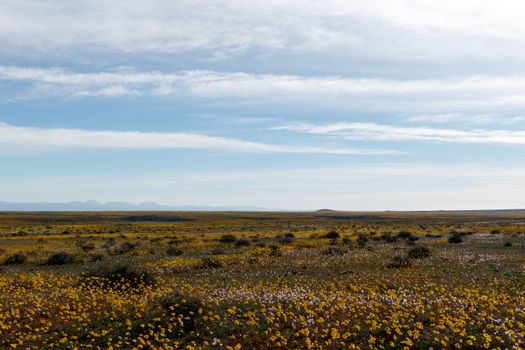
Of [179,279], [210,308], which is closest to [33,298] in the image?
[210,308]

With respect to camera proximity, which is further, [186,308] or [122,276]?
[122,276]

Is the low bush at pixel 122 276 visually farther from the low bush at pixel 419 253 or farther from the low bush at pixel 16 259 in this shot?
the low bush at pixel 419 253

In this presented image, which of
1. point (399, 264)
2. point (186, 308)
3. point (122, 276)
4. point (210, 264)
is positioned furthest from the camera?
point (210, 264)

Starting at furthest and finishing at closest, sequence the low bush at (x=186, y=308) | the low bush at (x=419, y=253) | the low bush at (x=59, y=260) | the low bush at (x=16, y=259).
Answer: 1. the low bush at (x=419, y=253)
2. the low bush at (x=16, y=259)
3. the low bush at (x=59, y=260)
4. the low bush at (x=186, y=308)

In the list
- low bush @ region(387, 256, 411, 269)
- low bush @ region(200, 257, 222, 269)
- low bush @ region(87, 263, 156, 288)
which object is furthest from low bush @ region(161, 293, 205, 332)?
low bush @ region(387, 256, 411, 269)

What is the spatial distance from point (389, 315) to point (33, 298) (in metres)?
10.6

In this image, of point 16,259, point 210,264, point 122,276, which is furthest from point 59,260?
point 122,276

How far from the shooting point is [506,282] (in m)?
18.0

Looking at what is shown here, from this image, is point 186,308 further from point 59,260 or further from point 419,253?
point 419,253

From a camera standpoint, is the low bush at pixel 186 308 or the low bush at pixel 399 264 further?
the low bush at pixel 399 264

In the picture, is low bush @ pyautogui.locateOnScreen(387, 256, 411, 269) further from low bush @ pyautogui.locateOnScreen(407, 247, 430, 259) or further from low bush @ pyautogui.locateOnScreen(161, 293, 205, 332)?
low bush @ pyautogui.locateOnScreen(161, 293, 205, 332)

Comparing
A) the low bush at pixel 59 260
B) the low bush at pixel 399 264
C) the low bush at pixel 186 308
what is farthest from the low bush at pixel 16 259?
the low bush at pixel 399 264

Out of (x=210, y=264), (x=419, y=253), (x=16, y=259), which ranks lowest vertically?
(x=16, y=259)

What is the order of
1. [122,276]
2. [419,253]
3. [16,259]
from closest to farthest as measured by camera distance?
[122,276], [16,259], [419,253]
